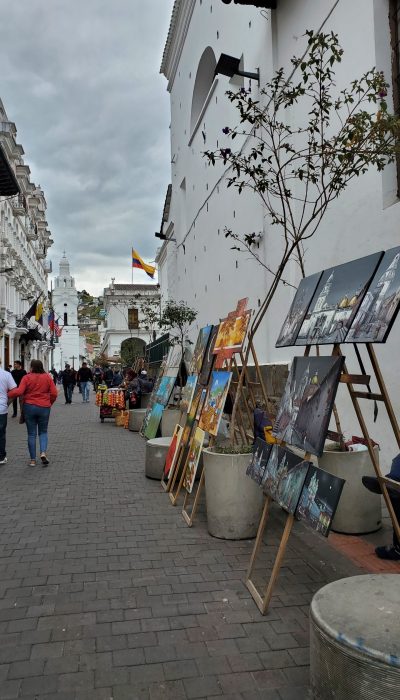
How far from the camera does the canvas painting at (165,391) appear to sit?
10.1 metres

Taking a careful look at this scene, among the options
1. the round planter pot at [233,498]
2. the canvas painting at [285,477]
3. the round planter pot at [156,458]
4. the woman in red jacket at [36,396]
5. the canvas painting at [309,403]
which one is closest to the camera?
the canvas painting at [309,403]

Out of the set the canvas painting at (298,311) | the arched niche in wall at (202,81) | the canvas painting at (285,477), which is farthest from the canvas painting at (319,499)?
the arched niche in wall at (202,81)

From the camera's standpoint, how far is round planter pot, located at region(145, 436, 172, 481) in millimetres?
7465

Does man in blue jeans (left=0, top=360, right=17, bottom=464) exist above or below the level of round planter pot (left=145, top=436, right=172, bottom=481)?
above

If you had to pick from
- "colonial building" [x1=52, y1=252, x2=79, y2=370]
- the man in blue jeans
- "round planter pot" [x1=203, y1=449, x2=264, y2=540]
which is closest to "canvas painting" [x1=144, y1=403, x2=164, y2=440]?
the man in blue jeans

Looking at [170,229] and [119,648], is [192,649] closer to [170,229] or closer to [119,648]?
[119,648]

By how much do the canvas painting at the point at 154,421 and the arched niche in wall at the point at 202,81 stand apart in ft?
37.1

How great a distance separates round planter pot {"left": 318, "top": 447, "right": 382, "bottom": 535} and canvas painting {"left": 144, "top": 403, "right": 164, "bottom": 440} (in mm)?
5718

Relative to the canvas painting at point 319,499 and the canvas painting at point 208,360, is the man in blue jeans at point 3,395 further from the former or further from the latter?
the canvas painting at point 319,499

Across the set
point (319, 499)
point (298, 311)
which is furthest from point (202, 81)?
point (319, 499)

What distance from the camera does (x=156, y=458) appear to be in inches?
296

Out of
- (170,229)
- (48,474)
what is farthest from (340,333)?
(170,229)

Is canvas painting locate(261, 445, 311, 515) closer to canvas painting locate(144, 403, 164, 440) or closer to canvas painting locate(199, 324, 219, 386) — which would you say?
canvas painting locate(199, 324, 219, 386)

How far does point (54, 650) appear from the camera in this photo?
10.1 ft
